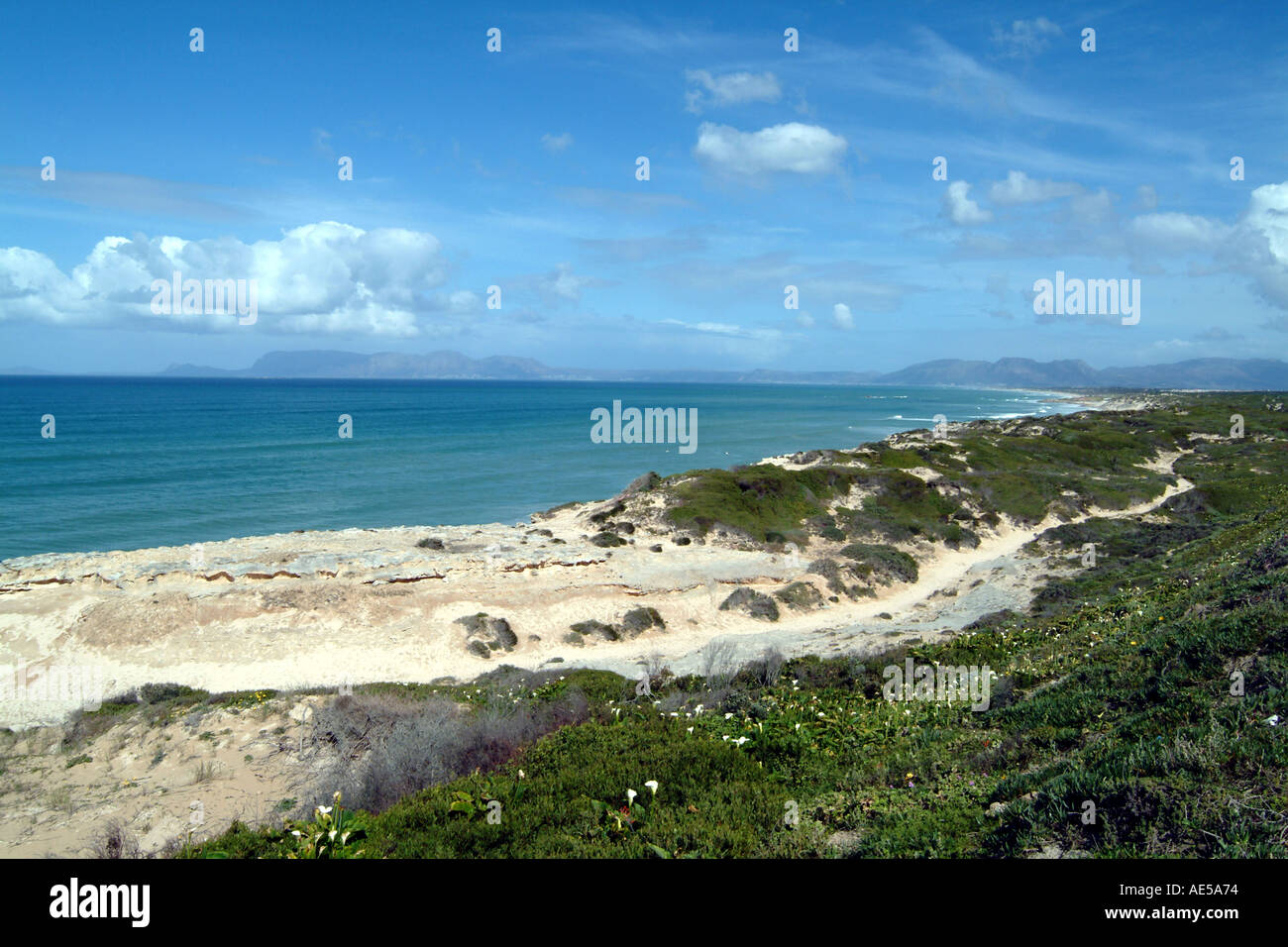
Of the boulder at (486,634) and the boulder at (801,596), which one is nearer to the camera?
the boulder at (486,634)

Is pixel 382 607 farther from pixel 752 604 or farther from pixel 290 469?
pixel 290 469

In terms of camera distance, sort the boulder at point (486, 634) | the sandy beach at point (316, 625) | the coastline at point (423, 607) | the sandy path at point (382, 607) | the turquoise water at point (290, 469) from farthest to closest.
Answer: the turquoise water at point (290, 469)
the boulder at point (486, 634)
the coastline at point (423, 607)
the sandy path at point (382, 607)
the sandy beach at point (316, 625)

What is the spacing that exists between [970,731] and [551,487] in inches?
2015

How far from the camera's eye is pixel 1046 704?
31.7 feet

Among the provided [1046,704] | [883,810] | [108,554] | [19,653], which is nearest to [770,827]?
[883,810]

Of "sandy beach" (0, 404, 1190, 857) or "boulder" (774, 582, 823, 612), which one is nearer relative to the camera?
"sandy beach" (0, 404, 1190, 857)

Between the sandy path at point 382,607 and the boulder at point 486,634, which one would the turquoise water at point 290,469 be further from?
the boulder at point 486,634

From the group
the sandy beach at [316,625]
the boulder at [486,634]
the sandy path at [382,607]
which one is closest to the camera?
the sandy beach at [316,625]

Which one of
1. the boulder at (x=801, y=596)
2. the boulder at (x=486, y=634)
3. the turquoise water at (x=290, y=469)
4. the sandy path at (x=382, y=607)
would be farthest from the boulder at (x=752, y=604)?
the turquoise water at (x=290, y=469)

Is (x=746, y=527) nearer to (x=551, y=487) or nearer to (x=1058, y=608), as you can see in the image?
(x=1058, y=608)

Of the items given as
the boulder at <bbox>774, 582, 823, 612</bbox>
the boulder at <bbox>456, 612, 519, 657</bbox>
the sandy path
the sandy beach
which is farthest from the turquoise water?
the boulder at <bbox>774, 582, 823, 612</bbox>

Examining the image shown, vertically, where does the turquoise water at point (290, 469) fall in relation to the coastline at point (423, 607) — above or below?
above

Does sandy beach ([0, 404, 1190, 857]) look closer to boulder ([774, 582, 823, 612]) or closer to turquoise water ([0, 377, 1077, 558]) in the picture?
boulder ([774, 582, 823, 612])

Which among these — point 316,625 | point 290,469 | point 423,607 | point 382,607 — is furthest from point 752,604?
point 290,469
